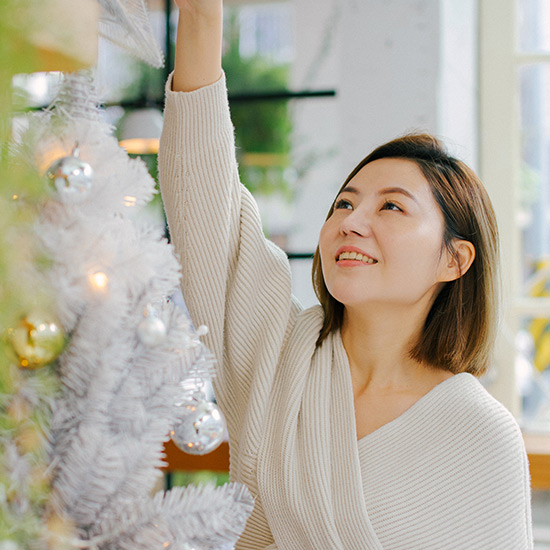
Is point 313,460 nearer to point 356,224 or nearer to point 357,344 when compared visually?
point 357,344

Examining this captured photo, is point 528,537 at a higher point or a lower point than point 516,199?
lower

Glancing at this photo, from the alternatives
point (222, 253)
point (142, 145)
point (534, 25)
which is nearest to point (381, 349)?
point (222, 253)

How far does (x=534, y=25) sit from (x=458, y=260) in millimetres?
1394

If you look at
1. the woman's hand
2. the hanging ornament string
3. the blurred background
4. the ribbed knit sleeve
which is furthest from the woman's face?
the blurred background

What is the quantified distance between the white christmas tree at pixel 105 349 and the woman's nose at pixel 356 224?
1.73ft

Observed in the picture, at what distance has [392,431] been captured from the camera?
99 centimetres

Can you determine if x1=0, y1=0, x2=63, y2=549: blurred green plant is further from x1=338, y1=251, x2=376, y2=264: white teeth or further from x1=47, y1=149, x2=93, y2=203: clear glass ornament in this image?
x1=338, y1=251, x2=376, y2=264: white teeth

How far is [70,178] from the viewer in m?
0.43

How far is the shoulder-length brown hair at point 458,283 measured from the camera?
3.61ft

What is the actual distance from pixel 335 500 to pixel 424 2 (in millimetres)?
1558

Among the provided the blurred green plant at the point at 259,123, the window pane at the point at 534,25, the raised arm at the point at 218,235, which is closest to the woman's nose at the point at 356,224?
the raised arm at the point at 218,235

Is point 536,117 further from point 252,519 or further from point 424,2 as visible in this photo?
point 252,519

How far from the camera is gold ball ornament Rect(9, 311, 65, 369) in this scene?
15.9 inches

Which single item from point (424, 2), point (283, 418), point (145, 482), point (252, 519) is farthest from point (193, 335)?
point (424, 2)
